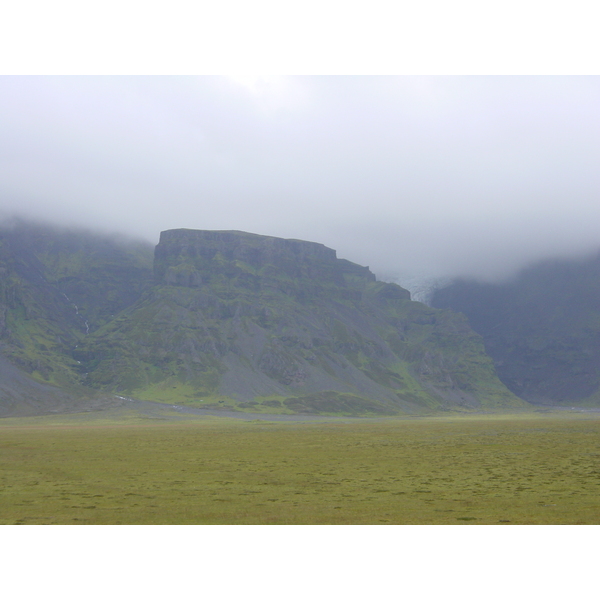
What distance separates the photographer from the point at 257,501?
38.9 metres

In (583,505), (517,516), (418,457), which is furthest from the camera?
(418,457)

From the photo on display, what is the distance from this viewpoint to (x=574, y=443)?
272 ft

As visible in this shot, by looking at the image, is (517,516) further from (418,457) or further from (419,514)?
(418,457)

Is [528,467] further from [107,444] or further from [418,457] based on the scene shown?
[107,444]

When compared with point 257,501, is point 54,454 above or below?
below

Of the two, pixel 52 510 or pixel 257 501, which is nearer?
pixel 52 510

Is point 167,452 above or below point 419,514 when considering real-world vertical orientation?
below

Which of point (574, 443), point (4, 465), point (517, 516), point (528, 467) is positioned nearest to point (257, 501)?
point (517, 516)

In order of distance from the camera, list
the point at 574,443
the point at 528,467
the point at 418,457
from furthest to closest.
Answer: the point at 574,443
the point at 418,457
the point at 528,467

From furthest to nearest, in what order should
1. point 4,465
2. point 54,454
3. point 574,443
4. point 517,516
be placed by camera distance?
point 574,443 < point 54,454 < point 4,465 < point 517,516

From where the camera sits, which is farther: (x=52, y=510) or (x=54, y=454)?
(x=54, y=454)

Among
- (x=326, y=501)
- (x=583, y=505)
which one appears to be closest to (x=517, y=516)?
(x=583, y=505)

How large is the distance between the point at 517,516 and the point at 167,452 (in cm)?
5168

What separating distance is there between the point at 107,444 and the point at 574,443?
71632mm
